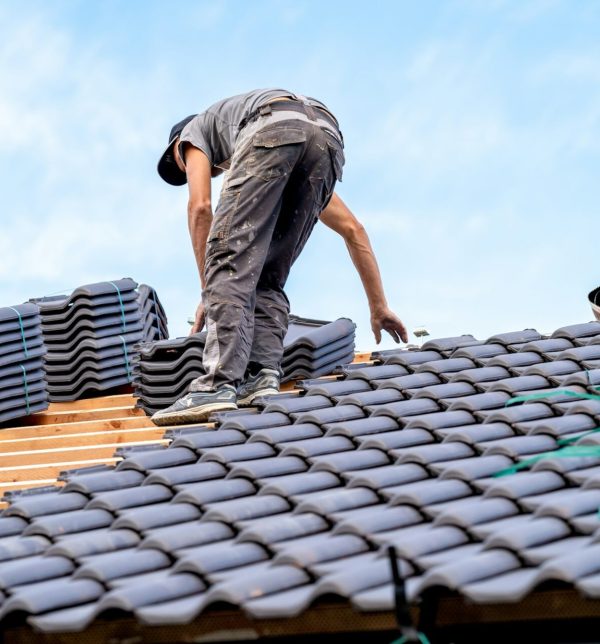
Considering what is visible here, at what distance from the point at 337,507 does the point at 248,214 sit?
2422 millimetres

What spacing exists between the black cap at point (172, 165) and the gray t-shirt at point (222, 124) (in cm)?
19

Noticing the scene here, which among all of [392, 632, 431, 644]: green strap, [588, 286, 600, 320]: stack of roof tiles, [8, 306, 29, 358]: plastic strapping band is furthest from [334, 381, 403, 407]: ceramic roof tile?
[8, 306, 29, 358]: plastic strapping band

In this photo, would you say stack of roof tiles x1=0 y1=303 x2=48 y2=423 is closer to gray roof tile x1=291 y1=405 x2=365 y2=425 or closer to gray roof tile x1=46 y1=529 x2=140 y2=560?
gray roof tile x1=291 y1=405 x2=365 y2=425

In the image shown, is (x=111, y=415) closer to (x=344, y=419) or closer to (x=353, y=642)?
(x=344, y=419)

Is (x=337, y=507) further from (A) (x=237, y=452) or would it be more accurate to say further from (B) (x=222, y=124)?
(B) (x=222, y=124)

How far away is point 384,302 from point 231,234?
1.88 m

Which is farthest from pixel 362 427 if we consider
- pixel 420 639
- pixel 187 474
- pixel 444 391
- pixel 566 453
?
pixel 420 639

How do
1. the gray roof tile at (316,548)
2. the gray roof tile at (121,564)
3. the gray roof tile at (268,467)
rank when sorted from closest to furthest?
the gray roof tile at (316,548)
the gray roof tile at (121,564)
the gray roof tile at (268,467)

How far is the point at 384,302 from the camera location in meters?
8.09

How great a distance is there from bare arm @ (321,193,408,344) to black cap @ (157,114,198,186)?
1254 mm

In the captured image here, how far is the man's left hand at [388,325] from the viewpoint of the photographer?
8.07 m

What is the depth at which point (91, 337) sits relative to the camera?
1190cm

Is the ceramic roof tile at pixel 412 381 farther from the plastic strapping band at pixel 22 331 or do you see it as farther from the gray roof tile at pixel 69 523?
the plastic strapping band at pixel 22 331

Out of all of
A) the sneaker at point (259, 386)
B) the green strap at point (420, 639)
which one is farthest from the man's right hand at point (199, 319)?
the green strap at point (420, 639)
